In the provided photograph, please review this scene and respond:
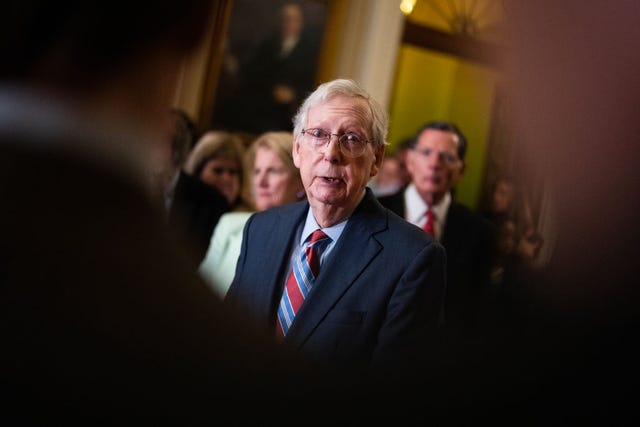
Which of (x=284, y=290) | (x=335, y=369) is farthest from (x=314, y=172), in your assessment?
(x=335, y=369)

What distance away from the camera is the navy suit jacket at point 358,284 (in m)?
0.41

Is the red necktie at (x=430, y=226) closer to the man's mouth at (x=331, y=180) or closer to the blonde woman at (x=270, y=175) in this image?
the man's mouth at (x=331, y=180)

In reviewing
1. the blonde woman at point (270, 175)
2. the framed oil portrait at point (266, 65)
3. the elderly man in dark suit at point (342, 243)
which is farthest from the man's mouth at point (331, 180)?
the blonde woman at point (270, 175)

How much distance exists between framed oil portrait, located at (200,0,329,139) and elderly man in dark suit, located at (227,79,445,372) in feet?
0.22

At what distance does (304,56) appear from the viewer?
75 centimetres

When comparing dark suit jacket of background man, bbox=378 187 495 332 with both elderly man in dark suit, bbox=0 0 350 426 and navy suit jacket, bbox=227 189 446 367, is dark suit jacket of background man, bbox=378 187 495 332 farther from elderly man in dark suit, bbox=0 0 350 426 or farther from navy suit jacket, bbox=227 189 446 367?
elderly man in dark suit, bbox=0 0 350 426

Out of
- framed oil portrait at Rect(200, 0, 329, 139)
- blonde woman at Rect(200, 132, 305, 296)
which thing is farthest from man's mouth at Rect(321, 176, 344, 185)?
blonde woman at Rect(200, 132, 305, 296)

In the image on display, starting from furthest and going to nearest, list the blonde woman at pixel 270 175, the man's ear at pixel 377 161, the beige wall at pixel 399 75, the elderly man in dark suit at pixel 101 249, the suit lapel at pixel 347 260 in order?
the blonde woman at pixel 270 175 → the man's ear at pixel 377 161 → the suit lapel at pixel 347 260 → the beige wall at pixel 399 75 → the elderly man in dark suit at pixel 101 249

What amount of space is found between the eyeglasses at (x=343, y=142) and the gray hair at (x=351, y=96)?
1 cm

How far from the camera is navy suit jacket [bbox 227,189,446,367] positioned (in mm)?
406

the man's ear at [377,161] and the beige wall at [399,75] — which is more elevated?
the beige wall at [399,75]

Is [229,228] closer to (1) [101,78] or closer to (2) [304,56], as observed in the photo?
(2) [304,56]

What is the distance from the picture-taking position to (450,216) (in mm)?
636

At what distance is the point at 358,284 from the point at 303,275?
5 centimetres
